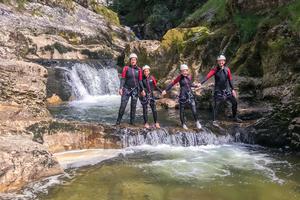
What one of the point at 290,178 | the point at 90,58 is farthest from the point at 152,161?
the point at 90,58

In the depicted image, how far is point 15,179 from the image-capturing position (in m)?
9.34

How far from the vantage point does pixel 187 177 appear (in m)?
10.3

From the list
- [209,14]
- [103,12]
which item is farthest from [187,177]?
[103,12]

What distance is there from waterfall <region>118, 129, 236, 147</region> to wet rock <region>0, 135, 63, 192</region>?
3.40m

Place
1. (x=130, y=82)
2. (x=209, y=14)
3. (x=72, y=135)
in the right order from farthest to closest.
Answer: (x=209, y=14), (x=130, y=82), (x=72, y=135)

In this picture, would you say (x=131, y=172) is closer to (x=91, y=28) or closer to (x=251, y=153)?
(x=251, y=153)

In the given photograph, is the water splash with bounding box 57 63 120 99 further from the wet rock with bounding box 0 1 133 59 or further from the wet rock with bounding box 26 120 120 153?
the wet rock with bounding box 26 120 120 153

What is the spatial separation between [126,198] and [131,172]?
1.85m

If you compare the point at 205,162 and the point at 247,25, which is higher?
the point at 247,25

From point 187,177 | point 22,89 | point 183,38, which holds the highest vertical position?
point 183,38

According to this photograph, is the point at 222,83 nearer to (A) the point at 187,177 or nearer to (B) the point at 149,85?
(B) the point at 149,85

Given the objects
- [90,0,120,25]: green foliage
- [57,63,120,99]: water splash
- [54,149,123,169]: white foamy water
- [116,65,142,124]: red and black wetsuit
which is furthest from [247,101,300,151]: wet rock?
[90,0,120,25]: green foliage

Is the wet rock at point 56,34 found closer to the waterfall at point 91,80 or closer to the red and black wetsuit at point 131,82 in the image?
the waterfall at point 91,80

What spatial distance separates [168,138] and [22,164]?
5.31m
